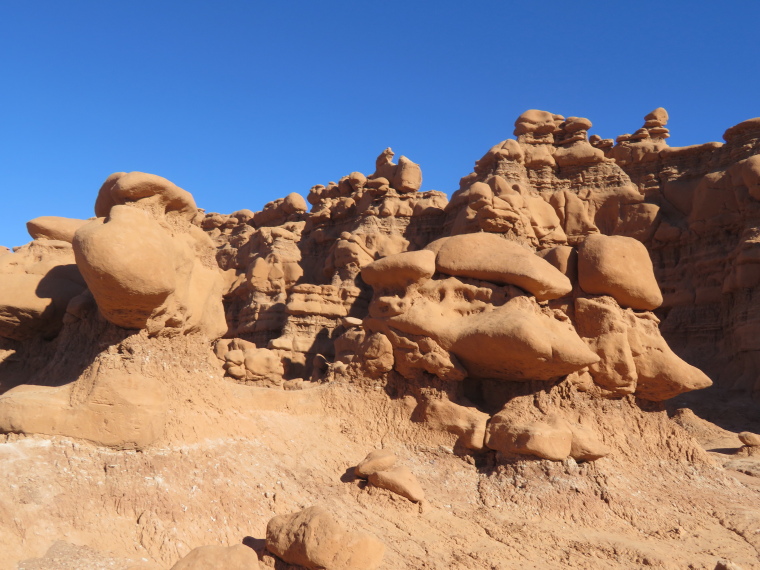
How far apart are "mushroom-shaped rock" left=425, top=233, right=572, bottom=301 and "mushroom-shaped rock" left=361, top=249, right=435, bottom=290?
28 cm

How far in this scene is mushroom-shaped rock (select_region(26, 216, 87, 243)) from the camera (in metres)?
8.41

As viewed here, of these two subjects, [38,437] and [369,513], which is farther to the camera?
[369,513]

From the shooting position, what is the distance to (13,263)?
7895mm

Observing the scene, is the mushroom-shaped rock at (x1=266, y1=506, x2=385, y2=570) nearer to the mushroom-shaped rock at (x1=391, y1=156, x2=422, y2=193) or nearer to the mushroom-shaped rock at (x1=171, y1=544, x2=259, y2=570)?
the mushroom-shaped rock at (x1=171, y1=544, x2=259, y2=570)

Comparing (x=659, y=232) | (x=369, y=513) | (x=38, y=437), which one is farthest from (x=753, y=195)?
(x=38, y=437)

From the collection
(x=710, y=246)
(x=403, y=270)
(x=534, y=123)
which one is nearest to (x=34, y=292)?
(x=403, y=270)

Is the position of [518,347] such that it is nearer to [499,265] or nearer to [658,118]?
[499,265]

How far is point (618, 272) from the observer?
358 inches

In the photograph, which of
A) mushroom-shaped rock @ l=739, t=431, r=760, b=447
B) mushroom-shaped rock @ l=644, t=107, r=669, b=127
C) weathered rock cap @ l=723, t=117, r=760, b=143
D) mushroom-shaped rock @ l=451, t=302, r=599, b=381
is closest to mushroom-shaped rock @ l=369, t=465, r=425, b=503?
mushroom-shaped rock @ l=451, t=302, r=599, b=381

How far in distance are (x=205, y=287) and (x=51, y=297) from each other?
6.14 feet

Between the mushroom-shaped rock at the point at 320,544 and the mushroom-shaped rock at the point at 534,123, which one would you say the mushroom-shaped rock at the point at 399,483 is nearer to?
the mushroom-shaped rock at the point at 320,544

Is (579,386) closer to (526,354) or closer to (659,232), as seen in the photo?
(526,354)

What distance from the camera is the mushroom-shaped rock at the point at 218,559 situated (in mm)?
4504

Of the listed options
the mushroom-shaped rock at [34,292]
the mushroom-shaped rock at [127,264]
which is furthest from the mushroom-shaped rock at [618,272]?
the mushroom-shaped rock at [34,292]
